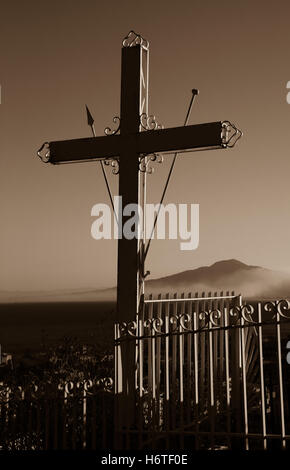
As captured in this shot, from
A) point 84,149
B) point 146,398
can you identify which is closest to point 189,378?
point 146,398

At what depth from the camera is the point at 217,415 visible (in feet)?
25.1

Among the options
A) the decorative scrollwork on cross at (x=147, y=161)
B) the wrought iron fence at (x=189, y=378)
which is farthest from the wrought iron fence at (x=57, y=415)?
the decorative scrollwork on cross at (x=147, y=161)

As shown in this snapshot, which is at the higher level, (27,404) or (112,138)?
(112,138)

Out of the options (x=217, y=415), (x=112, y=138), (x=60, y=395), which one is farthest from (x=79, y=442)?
(x=112, y=138)

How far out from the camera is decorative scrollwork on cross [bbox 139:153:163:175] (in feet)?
25.6

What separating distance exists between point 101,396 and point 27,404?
2.79 feet

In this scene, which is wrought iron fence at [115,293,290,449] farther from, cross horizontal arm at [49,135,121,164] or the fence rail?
cross horizontal arm at [49,135,121,164]

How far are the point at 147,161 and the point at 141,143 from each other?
0.23 metres

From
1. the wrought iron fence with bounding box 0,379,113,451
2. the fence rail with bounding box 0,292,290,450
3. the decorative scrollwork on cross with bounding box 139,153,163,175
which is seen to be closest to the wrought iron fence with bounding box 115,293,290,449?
the fence rail with bounding box 0,292,290,450

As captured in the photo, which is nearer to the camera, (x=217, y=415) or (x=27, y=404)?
(x=27, y=404)
